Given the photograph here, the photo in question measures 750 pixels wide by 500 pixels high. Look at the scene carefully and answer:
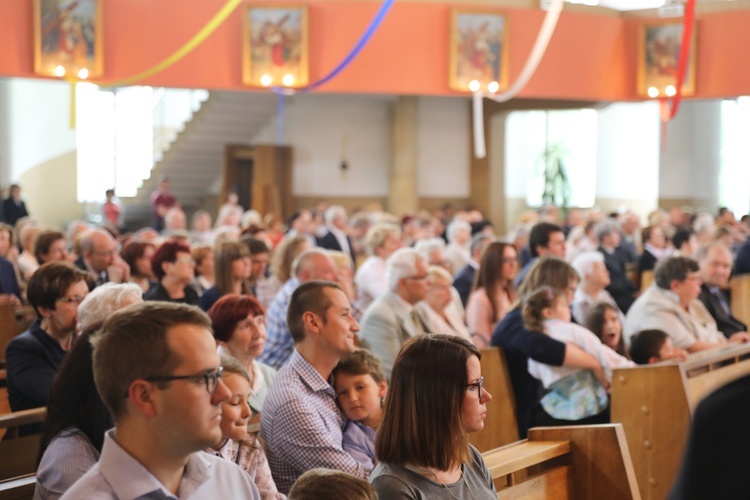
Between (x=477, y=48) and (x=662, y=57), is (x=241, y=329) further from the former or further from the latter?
(x=662, y=57)

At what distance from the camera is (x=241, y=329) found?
3977 mm

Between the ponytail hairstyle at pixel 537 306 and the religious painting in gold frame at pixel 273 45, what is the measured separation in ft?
30.2

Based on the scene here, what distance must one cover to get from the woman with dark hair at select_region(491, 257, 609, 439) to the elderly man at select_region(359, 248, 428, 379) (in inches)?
22.8

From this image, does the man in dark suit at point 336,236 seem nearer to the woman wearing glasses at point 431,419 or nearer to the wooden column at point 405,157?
the wooden column at point 405,157

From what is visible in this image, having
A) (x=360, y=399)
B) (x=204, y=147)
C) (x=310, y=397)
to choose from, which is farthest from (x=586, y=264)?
(x=204, y=147)

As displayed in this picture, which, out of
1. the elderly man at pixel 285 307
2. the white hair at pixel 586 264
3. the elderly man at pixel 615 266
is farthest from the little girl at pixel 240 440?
the elderly man at pixel 615 266

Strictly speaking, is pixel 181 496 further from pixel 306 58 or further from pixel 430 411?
pixel 306 58

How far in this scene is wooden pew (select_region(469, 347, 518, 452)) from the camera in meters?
5.22

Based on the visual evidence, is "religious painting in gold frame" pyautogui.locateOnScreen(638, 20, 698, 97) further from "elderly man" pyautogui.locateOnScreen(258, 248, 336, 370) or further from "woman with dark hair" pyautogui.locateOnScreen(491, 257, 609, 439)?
"elderly man" pyautogui.locateOnScreen(258, 248, 336, 370)

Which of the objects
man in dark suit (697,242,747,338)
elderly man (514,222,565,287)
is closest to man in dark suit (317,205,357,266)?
elderly man (514,222,565,287)

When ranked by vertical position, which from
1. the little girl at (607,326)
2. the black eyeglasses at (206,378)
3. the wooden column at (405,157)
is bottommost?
the little girl at (607,326)

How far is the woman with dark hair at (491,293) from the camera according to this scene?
250 inches

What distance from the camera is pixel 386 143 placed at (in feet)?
61.5

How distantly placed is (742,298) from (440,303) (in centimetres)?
396
